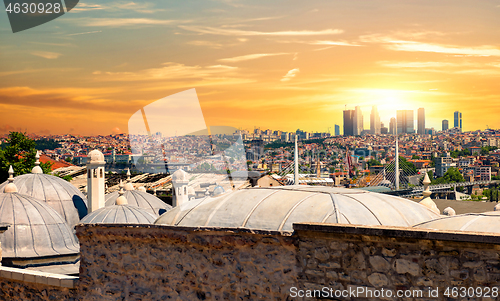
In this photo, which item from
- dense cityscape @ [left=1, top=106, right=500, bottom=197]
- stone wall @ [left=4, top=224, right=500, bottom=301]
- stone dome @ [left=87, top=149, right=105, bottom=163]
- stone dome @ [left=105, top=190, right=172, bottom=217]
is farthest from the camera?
stone dome @ [left=105, top=190, right=172, bottom=217]

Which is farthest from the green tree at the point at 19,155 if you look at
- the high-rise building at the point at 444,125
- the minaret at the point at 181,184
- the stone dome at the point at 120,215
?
the high-rise building at the point at 444,125

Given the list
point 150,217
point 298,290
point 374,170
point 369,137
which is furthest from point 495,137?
point 298,290

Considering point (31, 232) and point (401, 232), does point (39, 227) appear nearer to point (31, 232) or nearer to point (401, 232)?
point (31, 232)

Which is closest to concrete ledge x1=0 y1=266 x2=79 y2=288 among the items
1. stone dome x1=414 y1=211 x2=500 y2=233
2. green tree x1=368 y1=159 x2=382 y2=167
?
stone dome x1=414 y1=211 x2=500 y2=233

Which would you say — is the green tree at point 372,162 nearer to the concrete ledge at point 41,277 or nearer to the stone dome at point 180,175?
the stone dome at point 180,175

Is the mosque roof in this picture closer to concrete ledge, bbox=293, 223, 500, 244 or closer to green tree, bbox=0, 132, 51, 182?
concrete ledge, bbox=293, 223, 500, 244

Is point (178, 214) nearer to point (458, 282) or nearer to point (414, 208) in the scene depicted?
point (414, 208)

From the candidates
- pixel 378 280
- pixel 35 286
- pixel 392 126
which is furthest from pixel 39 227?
pixel 392 126
